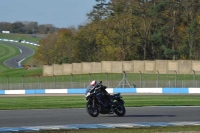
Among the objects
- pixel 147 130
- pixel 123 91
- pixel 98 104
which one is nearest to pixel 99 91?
pixel 98 104

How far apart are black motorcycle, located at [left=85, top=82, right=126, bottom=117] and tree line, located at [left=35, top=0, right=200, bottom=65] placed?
5688cm

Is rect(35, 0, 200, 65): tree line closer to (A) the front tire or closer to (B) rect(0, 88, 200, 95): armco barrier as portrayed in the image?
(B) rect(0, 88, 200, 95): armco barrier

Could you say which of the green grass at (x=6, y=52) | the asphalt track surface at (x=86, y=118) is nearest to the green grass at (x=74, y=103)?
the asphalt track surface at (x=86, y=118)

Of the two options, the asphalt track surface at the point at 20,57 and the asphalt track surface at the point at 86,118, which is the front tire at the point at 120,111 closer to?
the asphalt track surface at the point at 86,118

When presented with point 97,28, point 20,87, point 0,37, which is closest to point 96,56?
point 97,28

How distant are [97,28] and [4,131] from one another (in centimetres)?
7418

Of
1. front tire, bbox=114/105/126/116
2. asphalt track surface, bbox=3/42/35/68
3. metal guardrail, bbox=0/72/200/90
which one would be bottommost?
front tire, bbox=114/105/126/116

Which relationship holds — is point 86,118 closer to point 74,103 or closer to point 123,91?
point 74,103

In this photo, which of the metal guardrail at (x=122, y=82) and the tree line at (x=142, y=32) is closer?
the metal guardrail at (x=122, y=82)

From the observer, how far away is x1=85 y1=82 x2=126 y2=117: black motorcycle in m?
19.7

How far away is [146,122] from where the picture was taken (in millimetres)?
18094

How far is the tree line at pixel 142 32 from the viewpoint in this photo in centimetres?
7862

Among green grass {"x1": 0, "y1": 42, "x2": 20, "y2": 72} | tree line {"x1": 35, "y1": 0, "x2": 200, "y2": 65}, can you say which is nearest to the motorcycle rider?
tree line {"x1": 35, "y1": 0, "x2": 200, "y2": 65}

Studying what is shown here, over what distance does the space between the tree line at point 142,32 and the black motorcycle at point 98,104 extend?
187ft
